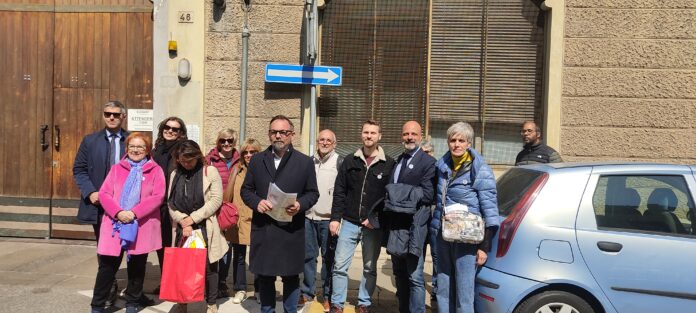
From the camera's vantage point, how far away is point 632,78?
22.1 ft

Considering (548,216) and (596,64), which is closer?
(548,216)

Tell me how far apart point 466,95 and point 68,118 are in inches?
218

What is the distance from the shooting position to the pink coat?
4.21m

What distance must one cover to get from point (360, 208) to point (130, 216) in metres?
1.90

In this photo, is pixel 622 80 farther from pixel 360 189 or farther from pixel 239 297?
pixel 239 297

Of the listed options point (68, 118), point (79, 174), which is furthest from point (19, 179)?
point (79, 174)

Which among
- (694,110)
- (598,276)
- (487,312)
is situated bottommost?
(487,312)

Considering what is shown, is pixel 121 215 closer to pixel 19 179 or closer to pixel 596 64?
pixel 19 179

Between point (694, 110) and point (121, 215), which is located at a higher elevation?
point (694, 110)

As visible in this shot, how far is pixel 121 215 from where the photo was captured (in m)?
4.18

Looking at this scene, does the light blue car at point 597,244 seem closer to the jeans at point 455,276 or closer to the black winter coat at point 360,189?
the jeans at point 455,276

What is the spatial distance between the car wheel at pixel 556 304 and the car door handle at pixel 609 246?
382 mm

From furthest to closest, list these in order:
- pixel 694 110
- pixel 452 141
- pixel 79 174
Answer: pixel 694 110, pixel 79 174, pixel 452 141

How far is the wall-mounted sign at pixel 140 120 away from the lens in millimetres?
7137
